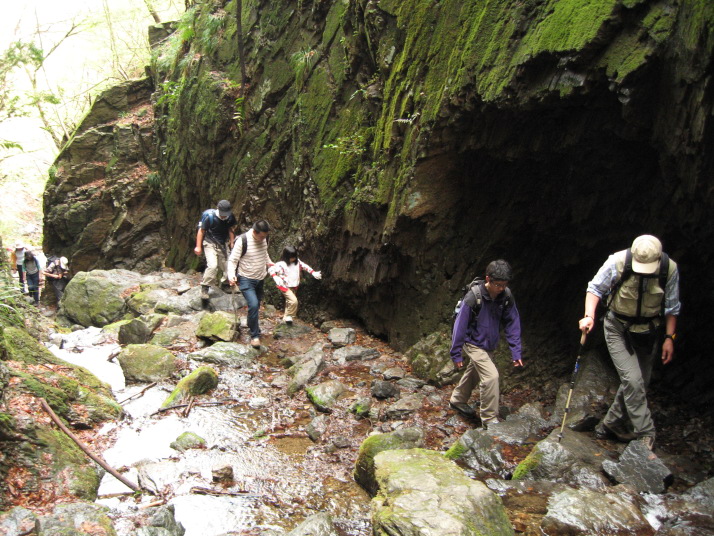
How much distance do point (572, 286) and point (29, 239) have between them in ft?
135

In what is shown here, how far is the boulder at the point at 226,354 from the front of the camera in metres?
8.70

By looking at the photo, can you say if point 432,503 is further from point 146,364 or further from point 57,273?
point 57,273

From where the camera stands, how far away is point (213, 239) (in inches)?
463

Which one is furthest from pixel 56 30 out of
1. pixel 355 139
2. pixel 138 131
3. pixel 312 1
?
pixel 355 139

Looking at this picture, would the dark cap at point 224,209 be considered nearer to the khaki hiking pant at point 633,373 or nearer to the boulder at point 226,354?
the boulder at point 226,354

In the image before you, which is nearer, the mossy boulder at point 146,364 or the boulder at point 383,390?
the boulder at point 383,390

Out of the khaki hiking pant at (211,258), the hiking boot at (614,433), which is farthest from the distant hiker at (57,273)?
the hiking boot at (614,433)

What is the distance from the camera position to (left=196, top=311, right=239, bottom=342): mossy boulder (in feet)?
31.1

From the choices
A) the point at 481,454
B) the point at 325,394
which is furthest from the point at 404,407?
the point at 481,454

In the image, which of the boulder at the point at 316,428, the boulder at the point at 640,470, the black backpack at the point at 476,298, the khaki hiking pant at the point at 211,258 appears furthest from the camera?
the khaki hiking pant at the point at 211,258

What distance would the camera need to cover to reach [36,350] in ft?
22.2

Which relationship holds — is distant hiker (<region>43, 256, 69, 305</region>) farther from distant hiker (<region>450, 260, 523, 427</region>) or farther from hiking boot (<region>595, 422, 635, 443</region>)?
hiking boot (<region>595, 422, 635, 443</region>)

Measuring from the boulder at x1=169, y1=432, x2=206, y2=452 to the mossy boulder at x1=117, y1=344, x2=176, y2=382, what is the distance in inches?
87.9

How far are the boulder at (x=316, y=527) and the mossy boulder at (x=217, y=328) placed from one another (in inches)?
220
